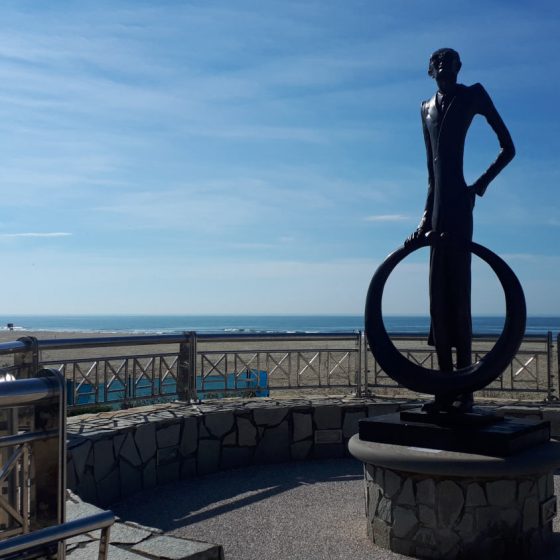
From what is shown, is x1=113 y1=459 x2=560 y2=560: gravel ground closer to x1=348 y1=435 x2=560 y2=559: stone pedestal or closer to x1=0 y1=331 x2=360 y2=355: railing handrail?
x1=348 y1=435 x2=560 y2=559: stone pedestal

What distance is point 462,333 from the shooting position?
5516mm

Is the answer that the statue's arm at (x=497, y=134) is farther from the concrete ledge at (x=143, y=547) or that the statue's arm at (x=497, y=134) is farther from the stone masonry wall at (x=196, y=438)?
the concrete ledge at (x=143, y=547)

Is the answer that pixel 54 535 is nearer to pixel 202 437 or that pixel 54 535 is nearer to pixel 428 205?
pixel 428 205

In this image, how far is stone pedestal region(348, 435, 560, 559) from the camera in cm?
464

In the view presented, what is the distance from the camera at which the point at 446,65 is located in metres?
5.54

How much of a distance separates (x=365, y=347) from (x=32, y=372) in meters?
4.70

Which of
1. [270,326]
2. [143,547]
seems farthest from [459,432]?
[270,326]

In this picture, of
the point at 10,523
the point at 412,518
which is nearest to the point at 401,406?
the point at 412,518

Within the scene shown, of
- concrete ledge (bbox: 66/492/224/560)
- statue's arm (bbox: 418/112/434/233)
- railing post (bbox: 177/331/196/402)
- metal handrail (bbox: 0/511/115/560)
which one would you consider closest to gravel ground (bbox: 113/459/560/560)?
concrete ledge (bbox: 66/492/224/560)

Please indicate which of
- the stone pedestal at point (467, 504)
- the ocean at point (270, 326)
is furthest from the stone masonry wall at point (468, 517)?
the ocean at point (270, 326)

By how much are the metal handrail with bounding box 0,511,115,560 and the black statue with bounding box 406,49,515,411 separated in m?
3.63

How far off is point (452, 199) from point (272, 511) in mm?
2902

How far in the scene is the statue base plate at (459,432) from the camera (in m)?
4.77

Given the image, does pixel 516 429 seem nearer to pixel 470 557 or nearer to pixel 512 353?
pixel 512 353
